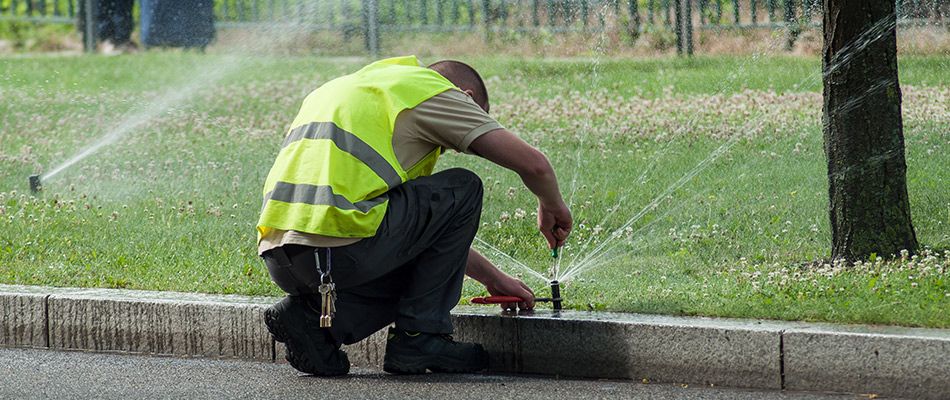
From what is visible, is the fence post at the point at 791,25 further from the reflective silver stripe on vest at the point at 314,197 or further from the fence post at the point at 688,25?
the reflective silver stripe on vest at the point at 314,197

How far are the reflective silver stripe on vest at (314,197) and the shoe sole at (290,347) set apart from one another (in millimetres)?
431

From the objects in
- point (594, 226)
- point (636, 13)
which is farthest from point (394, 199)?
point (636, 13)

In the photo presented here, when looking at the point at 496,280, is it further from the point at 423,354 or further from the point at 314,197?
the point at 314,197

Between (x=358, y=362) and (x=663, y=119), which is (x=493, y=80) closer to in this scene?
(x=663, y=119)

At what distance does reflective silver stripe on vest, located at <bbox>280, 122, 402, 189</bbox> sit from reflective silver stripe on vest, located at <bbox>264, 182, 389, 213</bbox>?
9 cm

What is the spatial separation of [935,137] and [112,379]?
5550mm

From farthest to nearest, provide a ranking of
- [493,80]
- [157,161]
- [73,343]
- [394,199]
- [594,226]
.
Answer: [493,80] < [157,161] < [594,226] < [73,343] < [394,199]

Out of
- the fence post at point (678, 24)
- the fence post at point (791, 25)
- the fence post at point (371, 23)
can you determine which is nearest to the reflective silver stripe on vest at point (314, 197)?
the fence post at point (791, 25)

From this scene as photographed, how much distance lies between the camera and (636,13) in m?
12.7

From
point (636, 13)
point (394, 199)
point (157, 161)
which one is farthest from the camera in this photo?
point (636, 13)

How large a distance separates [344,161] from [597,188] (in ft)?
10.7

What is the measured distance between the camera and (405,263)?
4.16m

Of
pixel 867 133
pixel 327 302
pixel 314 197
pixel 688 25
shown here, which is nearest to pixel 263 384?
pixel 327 302

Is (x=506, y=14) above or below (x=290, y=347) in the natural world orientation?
above
